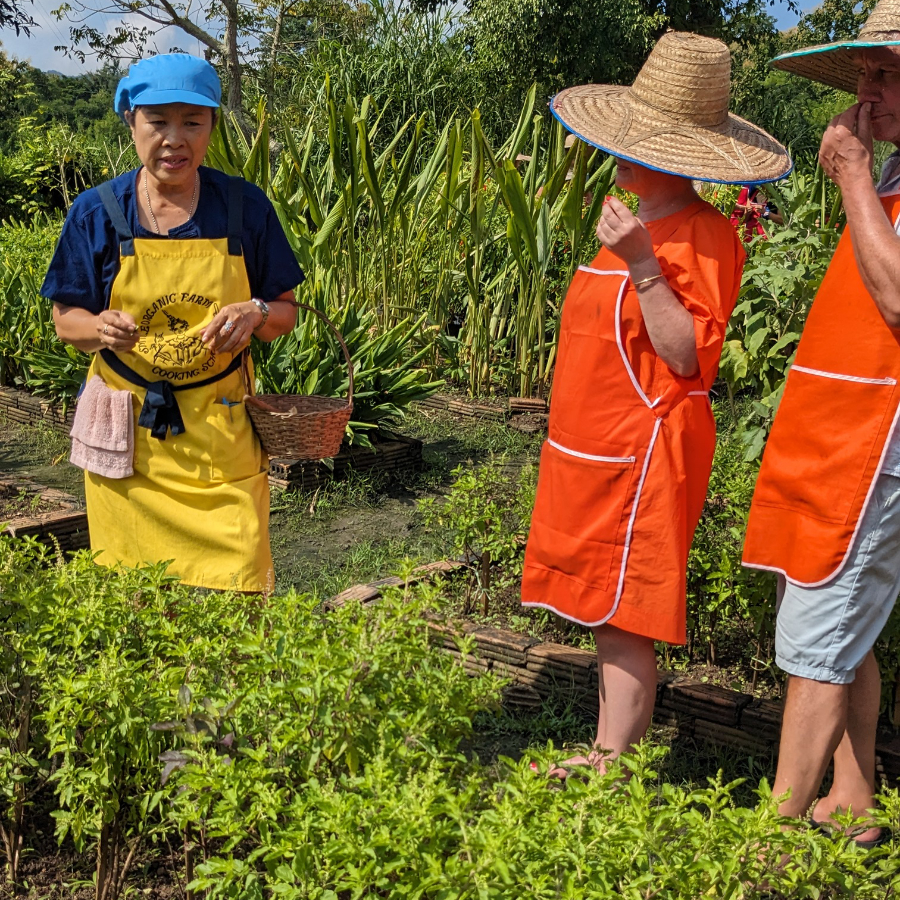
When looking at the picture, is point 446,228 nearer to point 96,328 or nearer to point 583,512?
point 96,328

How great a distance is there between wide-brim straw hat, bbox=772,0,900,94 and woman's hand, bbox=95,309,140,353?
157 centimetres

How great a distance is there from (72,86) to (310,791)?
199ft

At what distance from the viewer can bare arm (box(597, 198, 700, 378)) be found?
89.3 inches

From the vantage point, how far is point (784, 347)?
3.45 m

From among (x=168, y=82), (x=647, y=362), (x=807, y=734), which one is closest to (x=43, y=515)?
(x=168, y=82)

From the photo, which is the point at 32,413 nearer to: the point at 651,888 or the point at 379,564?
the point at 379,564

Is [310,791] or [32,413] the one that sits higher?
[310,791]

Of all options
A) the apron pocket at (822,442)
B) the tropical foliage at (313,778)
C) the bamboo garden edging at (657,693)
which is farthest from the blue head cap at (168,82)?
the apron pocket at (822,442)

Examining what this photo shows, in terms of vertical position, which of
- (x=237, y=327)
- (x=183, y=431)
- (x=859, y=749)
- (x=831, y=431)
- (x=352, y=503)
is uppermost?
(x=831, y=431)

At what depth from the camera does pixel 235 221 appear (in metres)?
2.73

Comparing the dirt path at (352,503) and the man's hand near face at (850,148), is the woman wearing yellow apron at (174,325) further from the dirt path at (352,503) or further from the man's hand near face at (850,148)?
the man's hand near face at (850,148)

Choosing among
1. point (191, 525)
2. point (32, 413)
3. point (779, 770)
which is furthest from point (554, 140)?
point (779, 770)

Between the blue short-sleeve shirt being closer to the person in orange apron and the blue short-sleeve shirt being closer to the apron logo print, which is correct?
the apron logo print

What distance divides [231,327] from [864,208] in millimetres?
1440
